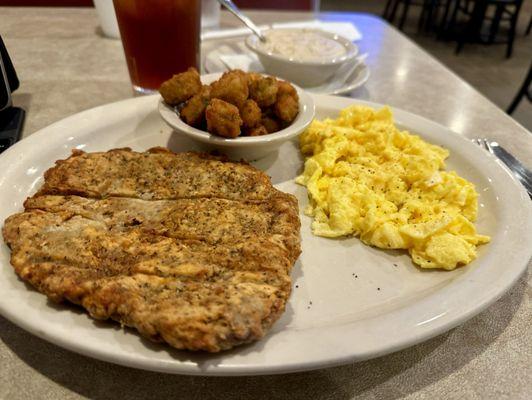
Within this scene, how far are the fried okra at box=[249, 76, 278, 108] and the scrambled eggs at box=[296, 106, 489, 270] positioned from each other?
31 cm

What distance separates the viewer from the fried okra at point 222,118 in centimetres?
181

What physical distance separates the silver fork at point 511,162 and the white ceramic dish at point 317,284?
0.51 ft

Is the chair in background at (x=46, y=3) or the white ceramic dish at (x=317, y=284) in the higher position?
the white ceramic dish at (x=317, y=284)

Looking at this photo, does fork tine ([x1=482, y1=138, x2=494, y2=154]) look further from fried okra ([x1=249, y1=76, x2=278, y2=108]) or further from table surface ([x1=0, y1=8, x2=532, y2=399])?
fried okra ([x1=249, y1=76, x2=278, y2=108])

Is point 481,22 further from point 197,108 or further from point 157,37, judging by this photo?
point 197,108

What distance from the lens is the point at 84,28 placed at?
3641 millimetres

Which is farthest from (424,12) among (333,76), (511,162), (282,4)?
(511,162)

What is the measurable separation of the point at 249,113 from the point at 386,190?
0.71 meters

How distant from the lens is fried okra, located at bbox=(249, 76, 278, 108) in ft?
6.52

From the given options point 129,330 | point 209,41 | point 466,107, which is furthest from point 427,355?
point 209,41

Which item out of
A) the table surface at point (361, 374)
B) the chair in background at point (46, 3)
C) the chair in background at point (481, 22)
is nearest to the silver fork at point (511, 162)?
the table surface at point (361, 374)

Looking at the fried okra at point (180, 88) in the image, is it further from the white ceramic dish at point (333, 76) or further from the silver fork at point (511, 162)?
the silver fork at point (511, 162)

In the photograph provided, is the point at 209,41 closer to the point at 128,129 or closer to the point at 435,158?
the point at 128,129

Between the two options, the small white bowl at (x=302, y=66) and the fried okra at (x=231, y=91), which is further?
the small white bowl at (x=302, y=66)
